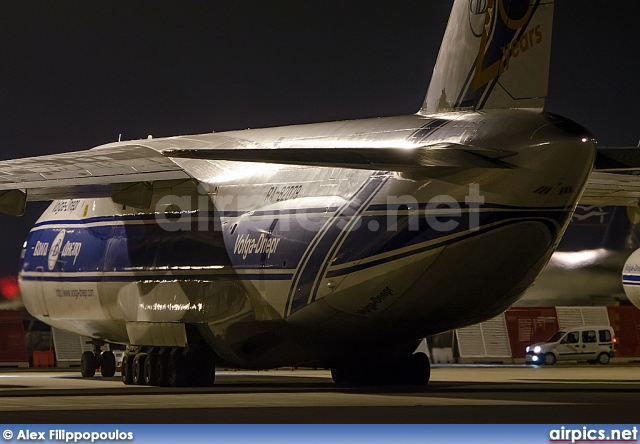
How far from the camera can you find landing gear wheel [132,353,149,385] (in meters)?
24.1

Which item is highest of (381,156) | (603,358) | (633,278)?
(381,156)

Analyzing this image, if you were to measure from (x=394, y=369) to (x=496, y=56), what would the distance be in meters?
6.84

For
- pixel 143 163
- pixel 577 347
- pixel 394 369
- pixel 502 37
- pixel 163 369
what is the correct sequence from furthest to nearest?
pixel 577 347
pixel 394 369
pixel 163 369
pixel 143 163
pixel 502 37

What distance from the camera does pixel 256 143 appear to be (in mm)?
22797

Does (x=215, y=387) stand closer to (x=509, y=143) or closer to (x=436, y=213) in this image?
(x=436, y=213)

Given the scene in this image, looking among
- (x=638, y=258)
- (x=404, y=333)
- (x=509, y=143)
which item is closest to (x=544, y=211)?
(x=509, y=143)

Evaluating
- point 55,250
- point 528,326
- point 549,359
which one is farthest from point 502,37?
point 528,326

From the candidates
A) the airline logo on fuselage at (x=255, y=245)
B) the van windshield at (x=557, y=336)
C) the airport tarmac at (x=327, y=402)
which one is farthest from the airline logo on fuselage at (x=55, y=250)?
the van windshield at (x=557, y=336)

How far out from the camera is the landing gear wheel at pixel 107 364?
29.3 metres

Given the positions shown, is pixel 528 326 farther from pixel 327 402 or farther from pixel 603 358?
pixel 327 402

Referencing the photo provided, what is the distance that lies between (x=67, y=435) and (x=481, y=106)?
10623 millimetres

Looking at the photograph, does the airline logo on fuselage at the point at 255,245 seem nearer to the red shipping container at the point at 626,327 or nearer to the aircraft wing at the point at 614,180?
the aircraft wing at the point at 614,180

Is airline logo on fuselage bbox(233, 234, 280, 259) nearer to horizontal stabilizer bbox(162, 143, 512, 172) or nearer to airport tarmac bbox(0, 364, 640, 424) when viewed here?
airport tarmac bbox(0, 364, 640, 424)

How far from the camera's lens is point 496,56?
19.8 metres
